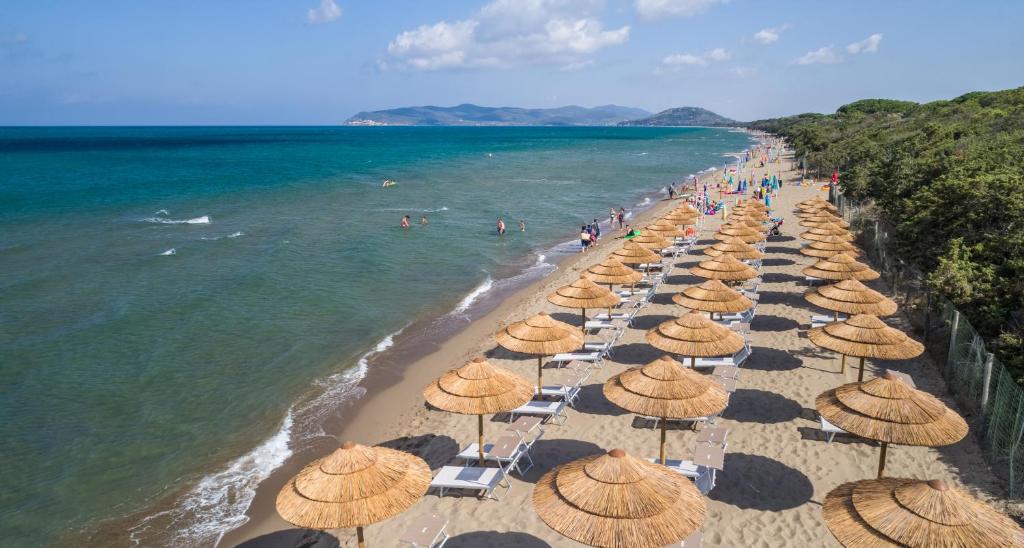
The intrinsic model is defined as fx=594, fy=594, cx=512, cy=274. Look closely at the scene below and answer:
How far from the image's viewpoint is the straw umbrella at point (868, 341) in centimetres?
989

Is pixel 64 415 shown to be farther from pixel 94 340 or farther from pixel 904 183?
pixel 904 183

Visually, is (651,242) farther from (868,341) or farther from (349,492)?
(349,492)

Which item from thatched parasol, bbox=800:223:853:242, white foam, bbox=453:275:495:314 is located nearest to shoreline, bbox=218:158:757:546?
white foam, bbox=453:275:495:314

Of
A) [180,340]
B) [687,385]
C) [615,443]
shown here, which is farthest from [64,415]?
[687,385]

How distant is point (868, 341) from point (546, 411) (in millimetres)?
5614

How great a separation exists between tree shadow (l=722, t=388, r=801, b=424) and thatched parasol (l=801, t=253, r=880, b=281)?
5149 millimetres

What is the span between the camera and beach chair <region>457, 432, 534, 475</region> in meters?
8.97

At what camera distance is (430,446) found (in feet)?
34.5

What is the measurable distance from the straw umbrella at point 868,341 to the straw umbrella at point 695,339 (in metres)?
1.60

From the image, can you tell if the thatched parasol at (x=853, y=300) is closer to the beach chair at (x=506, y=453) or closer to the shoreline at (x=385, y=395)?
the beach chair at (x=506, y=453)

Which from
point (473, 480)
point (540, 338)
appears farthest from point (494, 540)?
point (540, 338)

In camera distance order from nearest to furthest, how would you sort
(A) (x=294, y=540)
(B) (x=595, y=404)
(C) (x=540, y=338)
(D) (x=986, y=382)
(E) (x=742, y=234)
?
(A) (x=294, y=540)
(D) (x=986, y=382)
(C) (x=540, y=338)
(B) (x=595, y=404)
(E) (x=742, y=234)

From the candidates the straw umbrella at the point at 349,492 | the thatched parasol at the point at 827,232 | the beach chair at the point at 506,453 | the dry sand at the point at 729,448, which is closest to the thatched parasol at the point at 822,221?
the thatched parasol at the point at 827,232

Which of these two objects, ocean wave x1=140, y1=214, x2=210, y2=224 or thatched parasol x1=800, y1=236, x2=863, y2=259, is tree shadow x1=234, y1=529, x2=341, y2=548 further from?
ocean wave x1=140, y1=214, x2=210, y2=224
